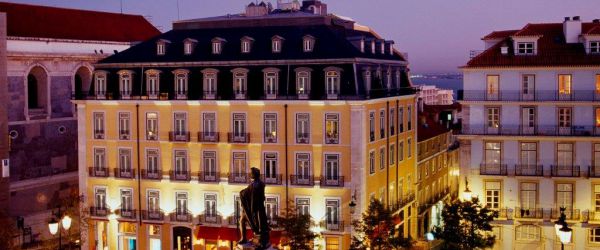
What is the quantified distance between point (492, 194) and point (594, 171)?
5.76 metres

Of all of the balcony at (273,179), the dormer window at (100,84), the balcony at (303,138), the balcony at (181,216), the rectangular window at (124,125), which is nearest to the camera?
the balcony at (303,138)

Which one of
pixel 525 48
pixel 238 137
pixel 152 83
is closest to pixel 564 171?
pixel 525 48

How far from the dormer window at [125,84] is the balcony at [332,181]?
45.1 ft

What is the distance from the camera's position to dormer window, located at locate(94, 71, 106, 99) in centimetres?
5231

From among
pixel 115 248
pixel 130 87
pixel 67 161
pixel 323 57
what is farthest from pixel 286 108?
pixel 67 161

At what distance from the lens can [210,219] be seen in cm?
4972

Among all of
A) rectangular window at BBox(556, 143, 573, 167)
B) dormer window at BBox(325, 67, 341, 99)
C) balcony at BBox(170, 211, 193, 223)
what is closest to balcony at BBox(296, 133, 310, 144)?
dormer window at BBox(325, 67, 341, 99)

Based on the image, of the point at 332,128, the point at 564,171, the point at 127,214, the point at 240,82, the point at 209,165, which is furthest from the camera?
the point at 127,214

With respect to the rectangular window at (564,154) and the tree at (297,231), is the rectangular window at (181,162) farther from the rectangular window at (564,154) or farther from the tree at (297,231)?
the rectangular window at (564,154)

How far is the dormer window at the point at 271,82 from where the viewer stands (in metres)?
47.7

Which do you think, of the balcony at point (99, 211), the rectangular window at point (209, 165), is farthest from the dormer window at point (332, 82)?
the balcony at point (99, 211)

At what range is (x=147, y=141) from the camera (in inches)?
2024

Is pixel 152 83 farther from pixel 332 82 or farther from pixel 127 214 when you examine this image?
pixel 332 82

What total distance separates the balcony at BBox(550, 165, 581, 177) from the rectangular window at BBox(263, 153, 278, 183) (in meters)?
15.9
